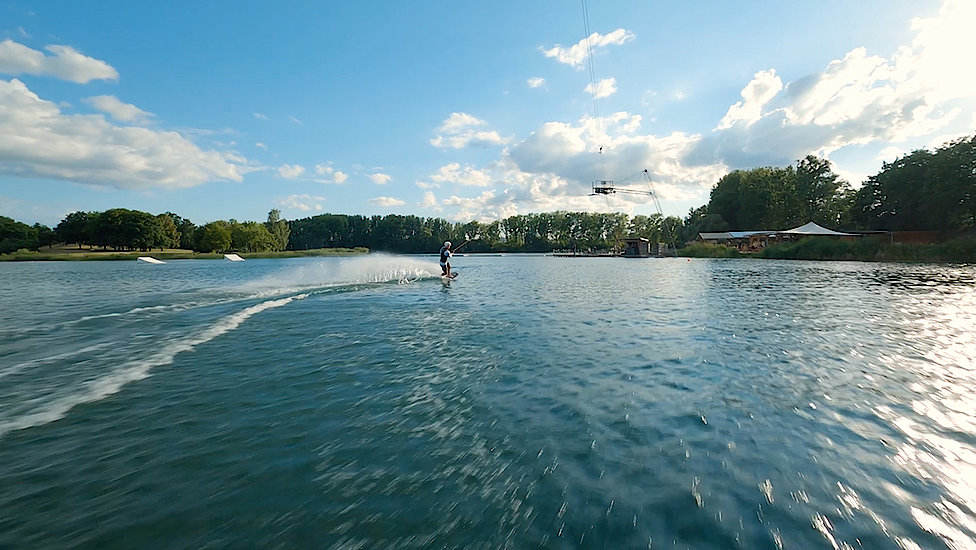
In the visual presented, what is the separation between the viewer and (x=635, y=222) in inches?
6250

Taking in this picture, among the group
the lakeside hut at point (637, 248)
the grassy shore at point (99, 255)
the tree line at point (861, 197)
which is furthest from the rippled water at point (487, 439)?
the grassy shore at point (99, 255)

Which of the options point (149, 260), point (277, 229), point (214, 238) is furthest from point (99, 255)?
point (277, 229)

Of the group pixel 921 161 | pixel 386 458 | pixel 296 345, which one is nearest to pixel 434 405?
pixel 386 458

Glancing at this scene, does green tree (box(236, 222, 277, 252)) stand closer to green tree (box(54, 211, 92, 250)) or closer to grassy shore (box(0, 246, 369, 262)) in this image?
grassy shore (box(0, 246, 369, 262))

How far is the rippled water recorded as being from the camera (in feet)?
12.7

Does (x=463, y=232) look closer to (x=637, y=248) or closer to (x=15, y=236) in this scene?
(x=637, y=248)

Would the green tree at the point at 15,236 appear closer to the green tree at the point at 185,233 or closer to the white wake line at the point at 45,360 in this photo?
the green tree at the point at 185,233

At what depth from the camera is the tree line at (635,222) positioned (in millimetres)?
60562

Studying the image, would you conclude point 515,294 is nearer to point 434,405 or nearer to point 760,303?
point 760,303

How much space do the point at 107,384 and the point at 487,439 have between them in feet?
25.1

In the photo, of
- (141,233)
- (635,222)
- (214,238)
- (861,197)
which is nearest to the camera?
(861,197)

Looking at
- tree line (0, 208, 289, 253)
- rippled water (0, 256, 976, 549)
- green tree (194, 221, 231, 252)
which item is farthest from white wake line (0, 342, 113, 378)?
green tree (194, 221, 231, 252)

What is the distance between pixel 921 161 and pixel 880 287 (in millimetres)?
60178

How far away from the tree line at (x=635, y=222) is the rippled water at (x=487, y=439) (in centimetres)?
7296
